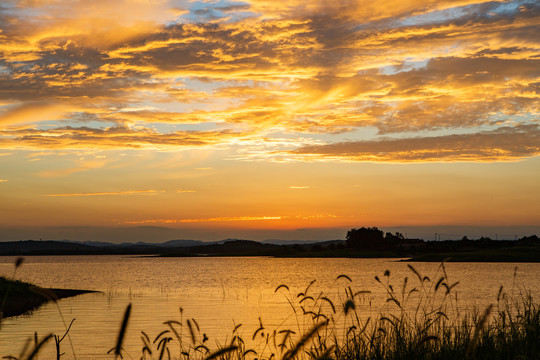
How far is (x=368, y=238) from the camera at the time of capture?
18475 centimetres

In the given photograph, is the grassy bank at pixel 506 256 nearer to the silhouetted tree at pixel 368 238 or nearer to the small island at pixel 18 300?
the silhouetted tree at pixel 368 238

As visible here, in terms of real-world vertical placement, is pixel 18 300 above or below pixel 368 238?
below

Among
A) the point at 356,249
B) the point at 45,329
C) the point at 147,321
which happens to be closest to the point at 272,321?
the point at 147,321

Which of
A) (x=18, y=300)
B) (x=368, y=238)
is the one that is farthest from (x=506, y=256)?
(x=18, y=300)

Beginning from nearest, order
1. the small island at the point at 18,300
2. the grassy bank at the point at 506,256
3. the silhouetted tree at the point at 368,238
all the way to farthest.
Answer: the small island at the point at 18,300
the grassy bank at the point at 506,256
the silhouetted tree at the point at 368,238

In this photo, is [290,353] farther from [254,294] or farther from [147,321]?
[254,294]

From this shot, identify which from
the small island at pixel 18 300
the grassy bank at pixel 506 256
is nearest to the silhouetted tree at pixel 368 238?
the grassy bank at pixel 506 256

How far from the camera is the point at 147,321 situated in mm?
37312

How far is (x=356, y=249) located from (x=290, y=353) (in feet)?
614

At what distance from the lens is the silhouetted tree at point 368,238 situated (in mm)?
185225

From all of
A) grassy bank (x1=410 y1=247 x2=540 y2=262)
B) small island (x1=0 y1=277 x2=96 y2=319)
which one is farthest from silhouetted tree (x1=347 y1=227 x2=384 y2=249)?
small island (x1=0 y1=277 x2=96 y2=319)

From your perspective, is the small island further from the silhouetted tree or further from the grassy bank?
the silhouetted tree

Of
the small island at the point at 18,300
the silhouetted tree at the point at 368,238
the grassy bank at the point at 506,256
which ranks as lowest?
the small island at the point at 18,300

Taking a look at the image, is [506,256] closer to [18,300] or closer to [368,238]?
[368,238]
